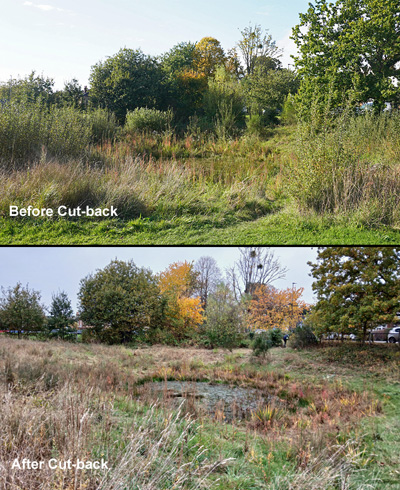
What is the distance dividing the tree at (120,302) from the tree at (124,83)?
8.13m

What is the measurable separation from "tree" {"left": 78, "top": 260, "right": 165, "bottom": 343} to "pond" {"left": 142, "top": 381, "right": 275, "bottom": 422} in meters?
3.89

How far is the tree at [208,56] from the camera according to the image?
842 inches

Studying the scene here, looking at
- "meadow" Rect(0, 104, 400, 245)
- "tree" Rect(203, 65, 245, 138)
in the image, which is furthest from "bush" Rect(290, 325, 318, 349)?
"tree" Rect(203, 65, 245, 138)

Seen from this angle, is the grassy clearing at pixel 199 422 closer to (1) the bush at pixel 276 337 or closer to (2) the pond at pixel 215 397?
(2) the pond at pixel 215 397

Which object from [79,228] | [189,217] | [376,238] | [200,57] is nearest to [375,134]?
[376,238]

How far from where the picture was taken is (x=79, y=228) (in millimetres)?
7082

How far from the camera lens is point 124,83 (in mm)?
17109

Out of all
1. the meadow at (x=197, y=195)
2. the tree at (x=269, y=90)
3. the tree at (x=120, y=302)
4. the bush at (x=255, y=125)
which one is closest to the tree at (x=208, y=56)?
the tree at (x=269, y=90)

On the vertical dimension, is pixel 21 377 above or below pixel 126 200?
below

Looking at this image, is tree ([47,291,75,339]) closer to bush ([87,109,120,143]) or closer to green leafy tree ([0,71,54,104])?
bush ([87,109,120,143])

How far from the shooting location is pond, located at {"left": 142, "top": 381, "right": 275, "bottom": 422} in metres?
5.73

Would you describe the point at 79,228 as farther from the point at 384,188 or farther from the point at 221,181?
the point at 384,188

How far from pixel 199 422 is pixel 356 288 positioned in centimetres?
596

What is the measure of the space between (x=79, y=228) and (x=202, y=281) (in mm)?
4521
